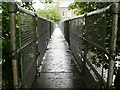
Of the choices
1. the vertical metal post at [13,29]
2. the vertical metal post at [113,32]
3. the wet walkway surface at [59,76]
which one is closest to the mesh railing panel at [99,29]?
the vertical metal post at [113,32]

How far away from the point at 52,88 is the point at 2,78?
1.60m

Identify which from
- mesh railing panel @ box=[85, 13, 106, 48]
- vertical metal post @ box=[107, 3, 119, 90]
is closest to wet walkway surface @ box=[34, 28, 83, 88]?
mesh railing panel @ box=[85, 13, 106, 48]

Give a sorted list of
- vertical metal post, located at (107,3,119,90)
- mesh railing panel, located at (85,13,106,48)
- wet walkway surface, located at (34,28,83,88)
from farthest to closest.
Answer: wet walkway surface, located at (34,28,83,88)
mesh railing panel, located at (85,13,106,48)
vertical metal post, located at (107,3,119,90)

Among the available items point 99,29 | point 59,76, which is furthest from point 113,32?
point 59,76

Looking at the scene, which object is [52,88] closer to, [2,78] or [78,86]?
[78,86]

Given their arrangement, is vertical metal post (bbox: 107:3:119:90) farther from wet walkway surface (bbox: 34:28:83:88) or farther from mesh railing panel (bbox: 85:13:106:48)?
wet walkway surface (bbox: 34:28:83:88)

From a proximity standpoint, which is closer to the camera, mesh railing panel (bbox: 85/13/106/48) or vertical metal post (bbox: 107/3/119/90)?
vertical metal post (bbox: 107/3/119/90)

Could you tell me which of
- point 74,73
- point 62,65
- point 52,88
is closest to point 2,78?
point 52,88

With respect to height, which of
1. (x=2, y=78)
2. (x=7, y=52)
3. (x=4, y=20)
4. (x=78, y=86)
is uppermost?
(x=4, y=20)

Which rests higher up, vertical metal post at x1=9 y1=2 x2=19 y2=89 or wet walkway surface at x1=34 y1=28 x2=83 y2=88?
vertical metal post at x1=9 y1=2 x2=19 y2=89

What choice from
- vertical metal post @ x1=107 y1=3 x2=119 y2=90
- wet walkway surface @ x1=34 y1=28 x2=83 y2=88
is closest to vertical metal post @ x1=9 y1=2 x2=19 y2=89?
vertical metal post @ x1=107 y1=3 x2=119 y2=90

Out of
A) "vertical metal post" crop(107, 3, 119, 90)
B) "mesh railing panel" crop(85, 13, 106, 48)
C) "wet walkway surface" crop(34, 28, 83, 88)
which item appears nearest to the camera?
"vertical metal post" crop(107, 3, 119, 90)

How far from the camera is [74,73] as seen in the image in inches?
212

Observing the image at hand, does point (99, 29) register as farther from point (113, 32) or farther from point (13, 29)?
point (13, 29)
